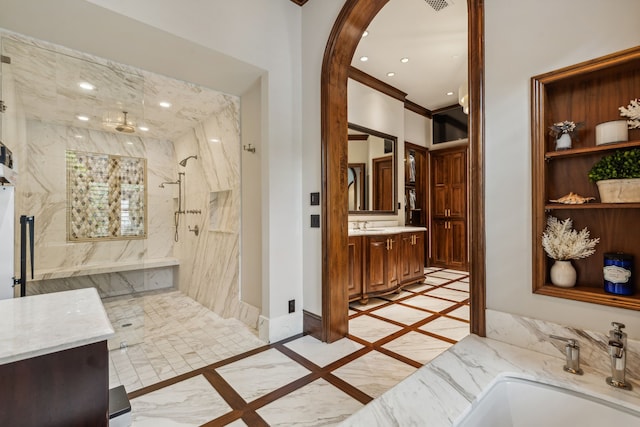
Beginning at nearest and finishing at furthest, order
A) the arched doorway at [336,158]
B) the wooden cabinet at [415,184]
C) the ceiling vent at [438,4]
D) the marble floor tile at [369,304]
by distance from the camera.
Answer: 1. the arched doorway at [336,158]
2. the ceiling vent at [438,4]
3. the marble floor tile at [369,304]
4. the wooden cabinet at [415,184]

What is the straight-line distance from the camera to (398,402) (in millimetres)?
1058

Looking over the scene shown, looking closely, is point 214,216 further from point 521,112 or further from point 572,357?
point 572,357

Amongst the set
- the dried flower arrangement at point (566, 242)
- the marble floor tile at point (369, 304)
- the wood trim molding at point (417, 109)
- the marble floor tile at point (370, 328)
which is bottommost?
the marble floor tile at point (369, 304)

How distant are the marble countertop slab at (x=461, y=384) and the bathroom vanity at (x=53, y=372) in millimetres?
841

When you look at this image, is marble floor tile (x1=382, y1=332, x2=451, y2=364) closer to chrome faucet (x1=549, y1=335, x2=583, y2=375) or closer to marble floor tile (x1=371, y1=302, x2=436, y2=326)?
marble floor tile (x1=371, y1=302, x2=436, y2=326)

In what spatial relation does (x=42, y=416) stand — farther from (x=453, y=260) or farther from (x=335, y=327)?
(x=453, y=260)

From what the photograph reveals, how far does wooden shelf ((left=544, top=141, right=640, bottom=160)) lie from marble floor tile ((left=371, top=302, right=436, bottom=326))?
2137mm

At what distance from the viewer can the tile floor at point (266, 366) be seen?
166cm

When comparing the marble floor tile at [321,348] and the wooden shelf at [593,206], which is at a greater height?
the wooden shelf at [593,206]

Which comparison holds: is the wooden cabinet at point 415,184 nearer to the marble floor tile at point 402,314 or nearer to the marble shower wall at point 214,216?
the marble floor tile at point 402,314

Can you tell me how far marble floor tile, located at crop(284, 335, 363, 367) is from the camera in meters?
2.26

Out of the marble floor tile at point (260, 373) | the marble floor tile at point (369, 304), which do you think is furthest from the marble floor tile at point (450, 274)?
the marble floor tile at point (260, 373)

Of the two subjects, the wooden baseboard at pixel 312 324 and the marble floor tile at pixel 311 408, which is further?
the wooden baseboard at pixel 312 324

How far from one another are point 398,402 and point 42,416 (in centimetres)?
114
